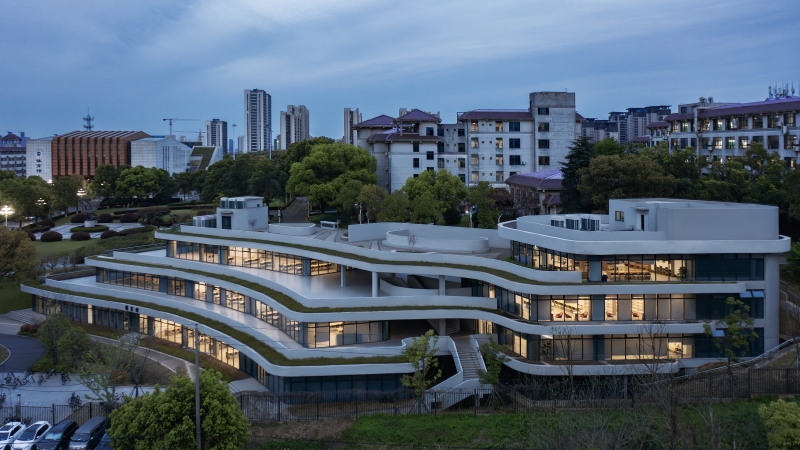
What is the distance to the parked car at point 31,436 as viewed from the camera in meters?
A: 24.6

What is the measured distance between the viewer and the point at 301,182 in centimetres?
6322

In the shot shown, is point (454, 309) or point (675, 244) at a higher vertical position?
point (675, 244)

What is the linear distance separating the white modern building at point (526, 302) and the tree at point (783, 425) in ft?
21.1

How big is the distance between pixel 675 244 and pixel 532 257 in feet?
24.5

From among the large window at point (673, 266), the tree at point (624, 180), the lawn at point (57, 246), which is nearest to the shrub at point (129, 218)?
the lawn at point (57, 246)

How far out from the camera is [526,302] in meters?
31.9

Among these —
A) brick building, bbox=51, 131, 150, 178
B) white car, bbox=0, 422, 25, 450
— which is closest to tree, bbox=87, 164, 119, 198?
brick building, bbox=51, 131, 150, 178

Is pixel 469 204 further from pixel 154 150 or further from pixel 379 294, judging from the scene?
pixel 154 150

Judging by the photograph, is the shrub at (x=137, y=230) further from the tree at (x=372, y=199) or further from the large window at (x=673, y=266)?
the large window at (x=673, y=266)

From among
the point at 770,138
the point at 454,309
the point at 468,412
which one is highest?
the point at 770,138

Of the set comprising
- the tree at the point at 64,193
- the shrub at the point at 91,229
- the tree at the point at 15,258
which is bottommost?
the tree at the point at 15,258

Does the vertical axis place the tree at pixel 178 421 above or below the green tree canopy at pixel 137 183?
below

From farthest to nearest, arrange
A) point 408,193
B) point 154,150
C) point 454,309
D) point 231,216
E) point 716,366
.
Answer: point 154,150 → point 408,193 → point 231,216 → point 454,309 → point 716,366

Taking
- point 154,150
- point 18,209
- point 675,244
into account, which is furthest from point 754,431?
point 154,150
